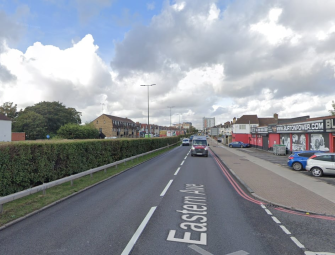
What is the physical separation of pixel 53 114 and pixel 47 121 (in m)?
3.45

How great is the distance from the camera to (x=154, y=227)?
5750 millimetres

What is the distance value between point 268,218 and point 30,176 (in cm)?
886

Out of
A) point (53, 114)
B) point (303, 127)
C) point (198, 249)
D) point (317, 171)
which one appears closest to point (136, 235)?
point (198, 249)

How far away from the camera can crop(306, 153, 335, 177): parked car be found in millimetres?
13915

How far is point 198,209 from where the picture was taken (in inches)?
289

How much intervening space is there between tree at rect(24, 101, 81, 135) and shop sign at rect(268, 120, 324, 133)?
197 feet

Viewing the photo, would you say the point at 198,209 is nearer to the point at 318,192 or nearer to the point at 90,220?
the point at 90,220

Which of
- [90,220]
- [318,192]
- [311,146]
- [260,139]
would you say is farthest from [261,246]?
[260,139]

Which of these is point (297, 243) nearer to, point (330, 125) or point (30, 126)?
point (330, 125)

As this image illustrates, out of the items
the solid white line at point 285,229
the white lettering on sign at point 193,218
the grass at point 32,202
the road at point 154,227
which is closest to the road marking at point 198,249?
the road at point 154,227

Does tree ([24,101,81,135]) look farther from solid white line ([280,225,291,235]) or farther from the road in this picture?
solid white line ([280,225,291,235])

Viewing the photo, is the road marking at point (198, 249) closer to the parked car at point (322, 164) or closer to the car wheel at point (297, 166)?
the parked car at point (322, 164)

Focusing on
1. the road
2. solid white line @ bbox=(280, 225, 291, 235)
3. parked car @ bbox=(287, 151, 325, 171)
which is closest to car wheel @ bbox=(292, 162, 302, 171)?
parked car @ bbox=(287, 151, 325, 171)

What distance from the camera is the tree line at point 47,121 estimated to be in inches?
2001
